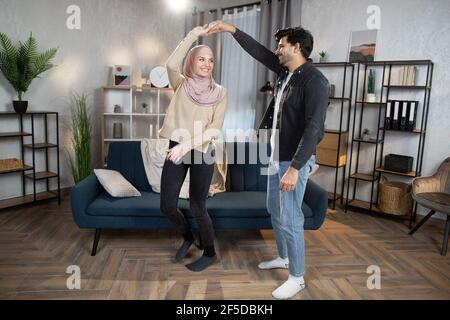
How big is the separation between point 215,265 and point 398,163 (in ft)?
6.98

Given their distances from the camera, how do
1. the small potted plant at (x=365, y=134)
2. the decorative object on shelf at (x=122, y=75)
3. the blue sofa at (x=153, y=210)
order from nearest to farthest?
the blue sofa at (x=153, y=210)
the small potted plant at (x=365, y=134)
the decorative object on shelf at (x=122, y=75)

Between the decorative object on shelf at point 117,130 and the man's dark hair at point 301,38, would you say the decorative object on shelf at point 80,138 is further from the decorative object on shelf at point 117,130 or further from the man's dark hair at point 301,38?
the man's dark hair at point 301,38

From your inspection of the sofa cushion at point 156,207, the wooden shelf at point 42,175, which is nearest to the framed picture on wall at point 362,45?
the sofa cushion at point 156,207

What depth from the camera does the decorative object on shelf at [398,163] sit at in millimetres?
3449

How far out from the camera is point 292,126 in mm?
1931

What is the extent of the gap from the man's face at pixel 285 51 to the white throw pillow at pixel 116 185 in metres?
1.48

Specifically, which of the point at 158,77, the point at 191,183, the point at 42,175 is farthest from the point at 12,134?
the point at 191,183

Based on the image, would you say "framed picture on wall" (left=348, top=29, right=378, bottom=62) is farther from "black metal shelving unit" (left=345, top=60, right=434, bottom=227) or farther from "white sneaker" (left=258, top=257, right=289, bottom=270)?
"white sneaker" (left=258, top=257, right=289, bottom=270)

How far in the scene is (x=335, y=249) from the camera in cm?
282

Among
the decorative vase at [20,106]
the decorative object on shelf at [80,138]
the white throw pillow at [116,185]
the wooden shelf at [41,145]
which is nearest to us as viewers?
the white throw pillow at [116,185]

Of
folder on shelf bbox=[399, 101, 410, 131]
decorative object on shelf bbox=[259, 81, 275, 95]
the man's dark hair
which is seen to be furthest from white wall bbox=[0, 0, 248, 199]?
the man's dark hair

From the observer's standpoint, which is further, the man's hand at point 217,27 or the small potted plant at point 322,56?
the small potted plant at point 322,56

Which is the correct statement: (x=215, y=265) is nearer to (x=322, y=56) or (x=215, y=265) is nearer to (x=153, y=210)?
(x=153, y=210)

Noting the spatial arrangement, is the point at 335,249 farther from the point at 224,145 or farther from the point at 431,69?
the point at 431,69
